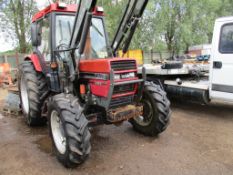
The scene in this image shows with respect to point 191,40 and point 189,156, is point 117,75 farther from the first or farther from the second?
Answer: point 191,40

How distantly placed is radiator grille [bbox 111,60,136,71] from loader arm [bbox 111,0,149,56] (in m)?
0.55

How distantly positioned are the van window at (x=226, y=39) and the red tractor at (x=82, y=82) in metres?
2.01

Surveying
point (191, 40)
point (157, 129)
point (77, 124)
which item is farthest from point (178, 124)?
point (191, 40)

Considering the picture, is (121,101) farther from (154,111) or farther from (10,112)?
(10,112)

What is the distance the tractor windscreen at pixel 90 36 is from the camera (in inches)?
154

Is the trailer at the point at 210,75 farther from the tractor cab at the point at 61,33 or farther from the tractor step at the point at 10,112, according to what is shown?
the tractor step at the point at 10,112

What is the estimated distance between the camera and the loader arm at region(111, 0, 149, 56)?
3.67m

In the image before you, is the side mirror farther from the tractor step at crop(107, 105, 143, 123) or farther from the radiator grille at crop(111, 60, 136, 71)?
the tractor step at crop(107, 105, 143, 123)

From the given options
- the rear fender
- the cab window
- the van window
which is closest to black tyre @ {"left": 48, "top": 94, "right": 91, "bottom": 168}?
the cab window

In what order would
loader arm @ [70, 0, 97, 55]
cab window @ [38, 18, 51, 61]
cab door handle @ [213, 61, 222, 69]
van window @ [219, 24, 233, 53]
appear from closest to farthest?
loader arm @ [70, 0, 97, 55] → cab window @ [38, 18, 51, 61] → van window @ [219, 24, 233, 53] → cab door handle @ [213, 61, 222, 69]

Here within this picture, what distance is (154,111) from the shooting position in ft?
12.6

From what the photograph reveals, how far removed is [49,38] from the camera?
390cm

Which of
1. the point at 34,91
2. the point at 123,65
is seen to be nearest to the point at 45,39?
the point at 34,91

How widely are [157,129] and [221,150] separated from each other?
1057 millimetres
